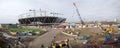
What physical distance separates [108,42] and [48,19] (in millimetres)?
46206

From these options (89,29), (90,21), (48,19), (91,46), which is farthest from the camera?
(48,19)

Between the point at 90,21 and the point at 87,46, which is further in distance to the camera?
the point at 90,21

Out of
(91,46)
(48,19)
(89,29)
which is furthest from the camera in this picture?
(48,19)

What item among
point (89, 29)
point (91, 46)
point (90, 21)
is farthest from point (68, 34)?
point (90, 21)

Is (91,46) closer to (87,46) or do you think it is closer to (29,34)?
(87,46)

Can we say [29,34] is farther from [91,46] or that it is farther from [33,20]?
[33,20]

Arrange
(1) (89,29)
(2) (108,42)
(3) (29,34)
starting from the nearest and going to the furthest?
(2) (108,42) < (3) (29,34) < (1) (89,29)

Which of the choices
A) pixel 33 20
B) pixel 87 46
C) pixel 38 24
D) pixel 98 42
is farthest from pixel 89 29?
pixel 33 20

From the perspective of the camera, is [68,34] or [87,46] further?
[68,34]

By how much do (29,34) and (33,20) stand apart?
3539 centimetres

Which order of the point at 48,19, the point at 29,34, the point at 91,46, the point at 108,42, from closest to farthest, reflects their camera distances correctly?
the point at 91,46 < the point at 108,42 < the point at 29,34 < the point at 48,19

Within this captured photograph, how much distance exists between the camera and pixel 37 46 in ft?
123

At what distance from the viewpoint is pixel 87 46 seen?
36.0 meters

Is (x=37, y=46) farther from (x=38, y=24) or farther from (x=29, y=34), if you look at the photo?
(x=38, y=24)
